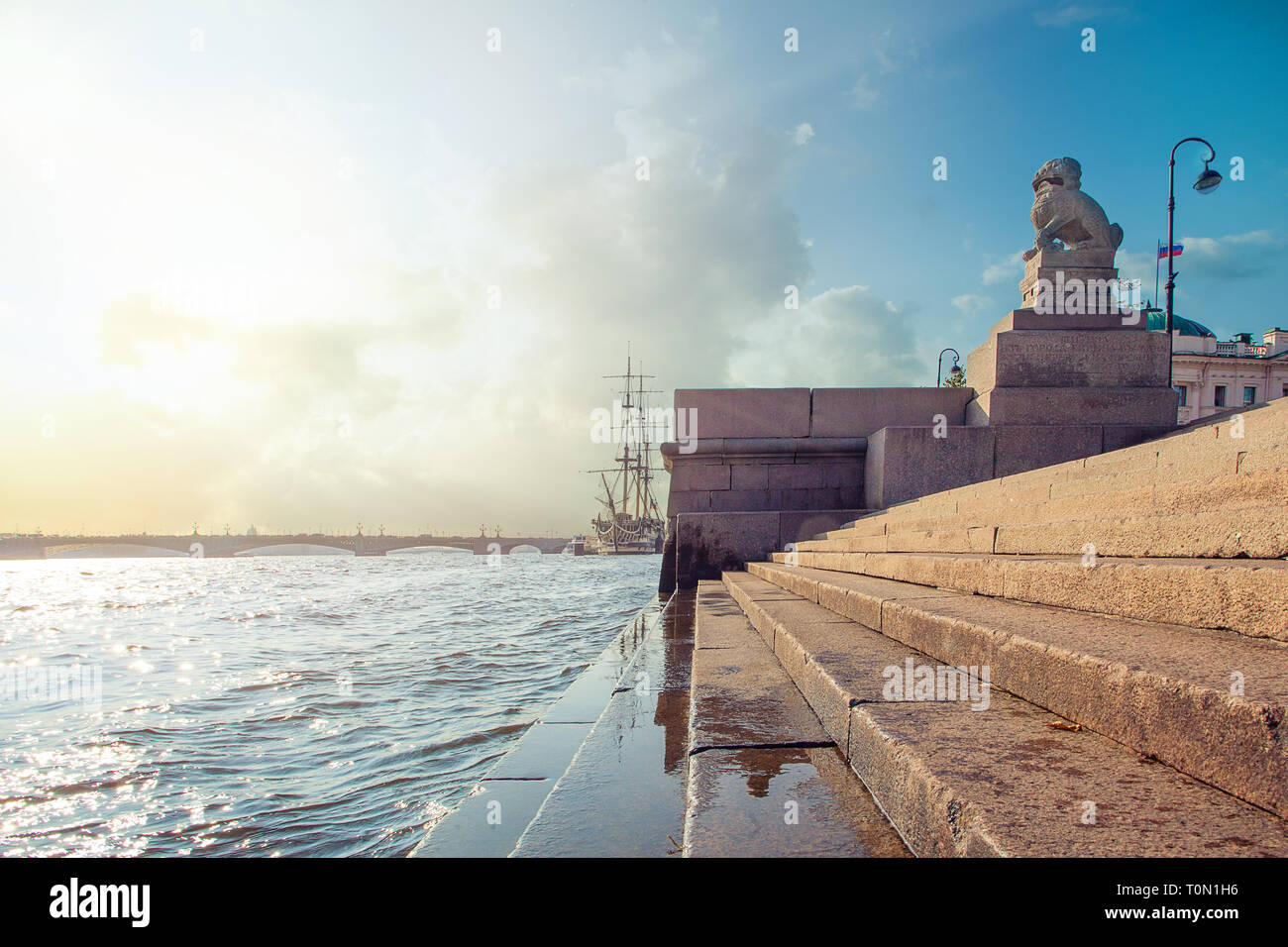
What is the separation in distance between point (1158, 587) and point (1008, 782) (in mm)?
949

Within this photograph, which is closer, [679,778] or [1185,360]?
[679,778]

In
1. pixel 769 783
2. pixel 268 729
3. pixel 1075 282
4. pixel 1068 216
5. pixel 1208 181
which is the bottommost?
pixel 268 729

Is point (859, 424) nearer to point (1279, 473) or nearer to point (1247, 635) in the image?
point (1279, 473)

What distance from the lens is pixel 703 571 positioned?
32.8 feet

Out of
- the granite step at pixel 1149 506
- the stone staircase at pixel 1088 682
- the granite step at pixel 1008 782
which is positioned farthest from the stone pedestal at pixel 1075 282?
the granite step at pixel 1008 782

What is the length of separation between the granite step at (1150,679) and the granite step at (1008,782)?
1.5 inches

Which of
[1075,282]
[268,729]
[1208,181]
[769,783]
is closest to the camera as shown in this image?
[769,783]

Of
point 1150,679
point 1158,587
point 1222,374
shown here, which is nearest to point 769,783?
point 1150,679

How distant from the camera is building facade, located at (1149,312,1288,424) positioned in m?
37.0

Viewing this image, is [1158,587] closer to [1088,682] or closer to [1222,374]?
[1088,682]

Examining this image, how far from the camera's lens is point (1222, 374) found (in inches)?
1476
